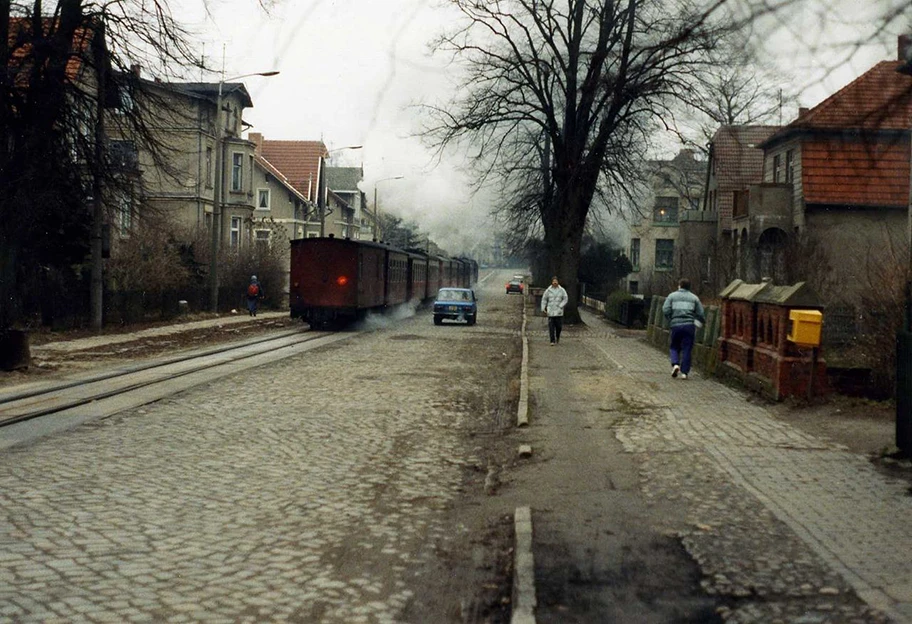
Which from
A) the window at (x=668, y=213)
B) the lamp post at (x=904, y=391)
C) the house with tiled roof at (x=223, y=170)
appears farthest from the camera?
the window at (x=668, y=213)

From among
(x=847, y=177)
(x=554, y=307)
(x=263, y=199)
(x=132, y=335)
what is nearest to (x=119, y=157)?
(x=132, y=335)

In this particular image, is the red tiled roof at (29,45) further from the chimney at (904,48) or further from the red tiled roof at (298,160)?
the red tiled roof at (298,160)

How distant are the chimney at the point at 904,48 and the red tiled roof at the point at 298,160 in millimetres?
75796

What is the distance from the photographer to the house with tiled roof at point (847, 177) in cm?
464

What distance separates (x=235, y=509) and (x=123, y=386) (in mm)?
8696

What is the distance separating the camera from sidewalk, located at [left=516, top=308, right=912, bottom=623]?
219 inches

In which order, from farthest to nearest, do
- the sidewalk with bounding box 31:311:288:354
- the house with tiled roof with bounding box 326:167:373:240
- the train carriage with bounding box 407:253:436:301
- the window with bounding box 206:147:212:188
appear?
the house with tiled roof with bounding box 326:167:373:240
the window with bounding box 206:147:212:188
the train carriage with bounding box 407:253:436:301
the sidewalk with bounding box 31:311:288:354

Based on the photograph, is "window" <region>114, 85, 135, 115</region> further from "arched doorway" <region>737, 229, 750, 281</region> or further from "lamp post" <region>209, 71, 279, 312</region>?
"arched doorway" <region>737, 229, 750, 281</region>

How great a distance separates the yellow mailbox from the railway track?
845cm

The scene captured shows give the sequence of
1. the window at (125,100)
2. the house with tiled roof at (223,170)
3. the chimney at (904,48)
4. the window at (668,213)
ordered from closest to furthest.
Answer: the chimney at (904,48)
the window at (125,100)
the house with tiled roof at (223,170)
the window at (668,213)

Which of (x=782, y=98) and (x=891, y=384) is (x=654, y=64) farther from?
(x=891, y=384)

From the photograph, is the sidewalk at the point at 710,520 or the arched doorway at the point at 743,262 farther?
the arched doorway at the point at 743,262

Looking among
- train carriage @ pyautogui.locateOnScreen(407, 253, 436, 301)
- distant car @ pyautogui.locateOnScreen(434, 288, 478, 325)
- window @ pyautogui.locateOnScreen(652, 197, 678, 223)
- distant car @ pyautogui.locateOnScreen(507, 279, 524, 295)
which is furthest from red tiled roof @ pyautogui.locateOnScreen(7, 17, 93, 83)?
distant car @ pyautogui.locateOnScreen(507, 279, 524, 295)

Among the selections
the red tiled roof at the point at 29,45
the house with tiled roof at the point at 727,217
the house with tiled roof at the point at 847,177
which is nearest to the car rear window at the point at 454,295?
the house with tiled roof at the point at 727,217
